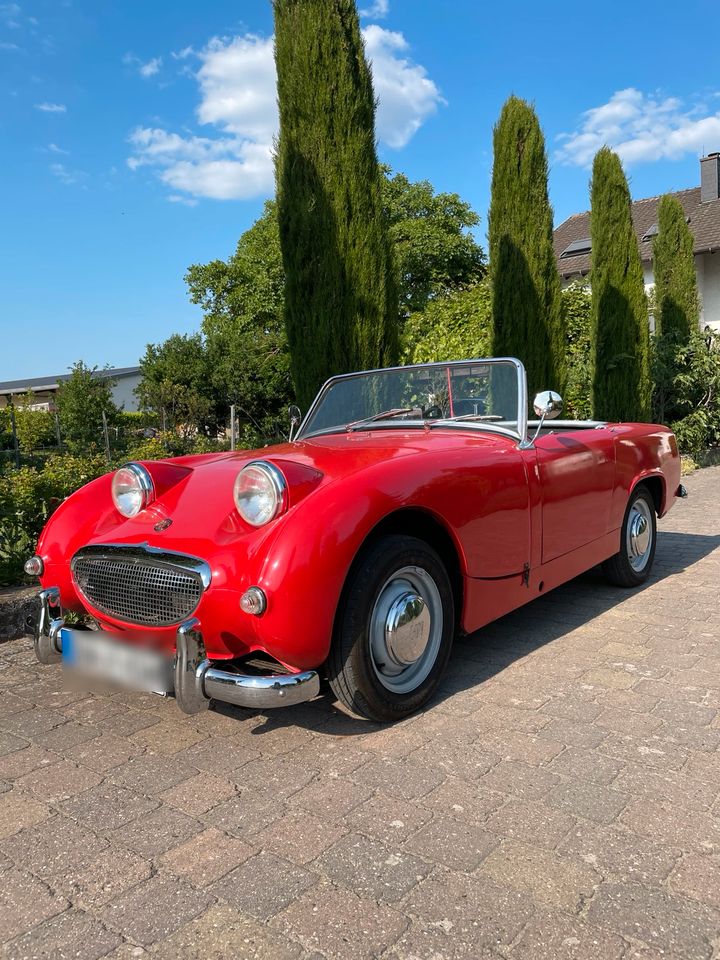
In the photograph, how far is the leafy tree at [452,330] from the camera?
1188 cm

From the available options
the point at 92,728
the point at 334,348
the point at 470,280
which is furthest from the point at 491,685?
the point at 470,280

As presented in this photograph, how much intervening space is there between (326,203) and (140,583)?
5843 mm

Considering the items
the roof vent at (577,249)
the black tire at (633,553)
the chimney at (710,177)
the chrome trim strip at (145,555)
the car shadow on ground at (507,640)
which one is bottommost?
the car shadow on ground at (507,640)

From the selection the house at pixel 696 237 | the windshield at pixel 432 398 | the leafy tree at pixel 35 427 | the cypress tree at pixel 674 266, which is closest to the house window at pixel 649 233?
the house at pixel 696 237

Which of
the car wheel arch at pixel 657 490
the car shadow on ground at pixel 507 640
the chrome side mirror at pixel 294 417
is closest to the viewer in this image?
the car shadow on ground at pixel 507 640

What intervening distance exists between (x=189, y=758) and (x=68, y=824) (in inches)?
19.6

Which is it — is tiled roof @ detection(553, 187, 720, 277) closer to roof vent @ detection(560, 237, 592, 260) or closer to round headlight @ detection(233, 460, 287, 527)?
roof vent @ detection(560, 237, 592, 260)

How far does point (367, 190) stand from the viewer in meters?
7.72

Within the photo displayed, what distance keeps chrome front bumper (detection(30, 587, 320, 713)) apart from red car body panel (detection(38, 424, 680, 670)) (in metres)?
0.08

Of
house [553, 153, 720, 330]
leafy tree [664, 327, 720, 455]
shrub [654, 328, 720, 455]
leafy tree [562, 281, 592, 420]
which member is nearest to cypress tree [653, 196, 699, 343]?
house [553, 153, 720, 330]

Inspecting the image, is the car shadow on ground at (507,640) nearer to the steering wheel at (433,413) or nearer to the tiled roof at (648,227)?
the steering wheel at (433,413)

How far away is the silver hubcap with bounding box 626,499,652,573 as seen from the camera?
489 centimetres

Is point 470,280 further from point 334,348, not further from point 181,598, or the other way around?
point 181,598

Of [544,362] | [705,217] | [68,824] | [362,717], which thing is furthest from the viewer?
[705,217]
